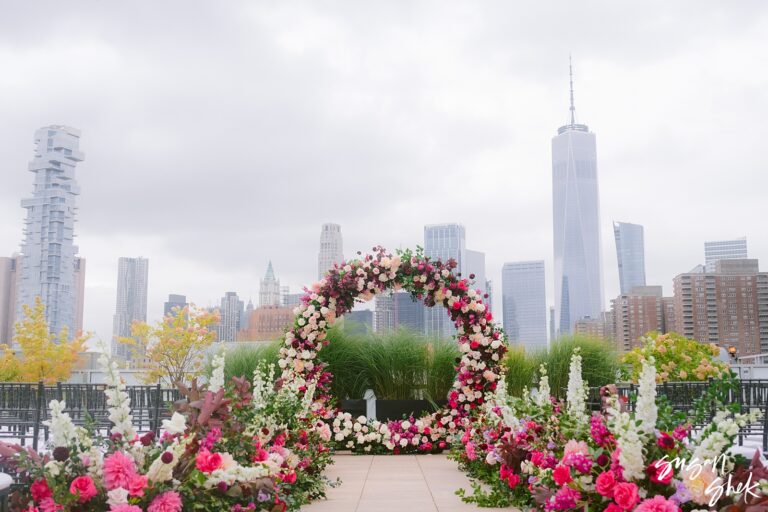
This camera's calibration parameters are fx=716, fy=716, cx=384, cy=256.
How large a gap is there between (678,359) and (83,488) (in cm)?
809

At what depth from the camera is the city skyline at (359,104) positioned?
10930 mm

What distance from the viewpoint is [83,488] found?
7.91ft

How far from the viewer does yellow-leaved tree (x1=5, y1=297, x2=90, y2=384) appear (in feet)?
47.4

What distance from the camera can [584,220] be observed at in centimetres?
7162

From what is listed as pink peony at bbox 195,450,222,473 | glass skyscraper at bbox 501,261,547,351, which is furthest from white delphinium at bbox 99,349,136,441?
glass skyscraper at bbox 501,261,547,351

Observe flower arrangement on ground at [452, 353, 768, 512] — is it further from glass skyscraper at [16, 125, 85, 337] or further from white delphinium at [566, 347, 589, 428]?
glass skyscraper at [16, 125, 85, 337]

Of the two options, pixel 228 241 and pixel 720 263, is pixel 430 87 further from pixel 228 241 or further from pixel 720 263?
pixel 720 263

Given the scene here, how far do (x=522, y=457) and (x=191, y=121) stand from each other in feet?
31.2

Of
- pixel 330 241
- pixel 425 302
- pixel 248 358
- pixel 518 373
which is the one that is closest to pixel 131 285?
pixel 330 241

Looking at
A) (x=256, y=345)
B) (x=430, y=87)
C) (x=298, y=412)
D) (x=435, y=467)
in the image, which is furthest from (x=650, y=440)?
(x=430, y=87)

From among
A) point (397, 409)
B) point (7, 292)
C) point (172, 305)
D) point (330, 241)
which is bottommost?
point (397, 409)

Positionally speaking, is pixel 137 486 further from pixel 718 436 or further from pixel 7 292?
pixel 7 292

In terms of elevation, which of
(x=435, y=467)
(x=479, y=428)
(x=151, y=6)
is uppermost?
(x=151, y=6)

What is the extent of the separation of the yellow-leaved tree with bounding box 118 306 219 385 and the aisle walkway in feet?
22.5
